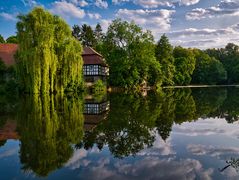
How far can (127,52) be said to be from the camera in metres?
56.6

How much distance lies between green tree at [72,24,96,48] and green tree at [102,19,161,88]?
98.1ft

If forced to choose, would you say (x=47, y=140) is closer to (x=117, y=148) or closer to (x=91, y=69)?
(x=117, y=148)

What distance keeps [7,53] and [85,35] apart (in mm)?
34898

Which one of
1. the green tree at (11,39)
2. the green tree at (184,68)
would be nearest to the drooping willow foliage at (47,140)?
the green tree at (11,39)

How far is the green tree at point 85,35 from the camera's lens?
86.9m

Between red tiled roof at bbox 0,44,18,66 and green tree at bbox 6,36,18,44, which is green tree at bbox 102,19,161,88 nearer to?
red tiled roof at bbox 0,44,18,66

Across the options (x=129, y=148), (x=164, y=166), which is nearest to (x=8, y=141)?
(x=129, y=148)

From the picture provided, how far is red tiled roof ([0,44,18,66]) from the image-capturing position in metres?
53.3

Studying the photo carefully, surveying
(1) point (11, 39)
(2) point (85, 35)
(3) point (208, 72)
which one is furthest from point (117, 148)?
(3) point (208, 72)

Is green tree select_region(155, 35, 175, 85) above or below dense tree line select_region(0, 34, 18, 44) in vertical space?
below

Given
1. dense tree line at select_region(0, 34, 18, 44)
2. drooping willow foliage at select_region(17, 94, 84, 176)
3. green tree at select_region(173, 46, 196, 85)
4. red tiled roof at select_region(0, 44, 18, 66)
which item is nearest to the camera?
drooping willow foliage at select_region(17, 94, 84, 176)

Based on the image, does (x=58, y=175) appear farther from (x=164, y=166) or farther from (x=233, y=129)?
(x=233, y=129)

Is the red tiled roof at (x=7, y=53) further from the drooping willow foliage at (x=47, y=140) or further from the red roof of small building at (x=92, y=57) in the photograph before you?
the drooping willow foliage at (x=47, y=140)

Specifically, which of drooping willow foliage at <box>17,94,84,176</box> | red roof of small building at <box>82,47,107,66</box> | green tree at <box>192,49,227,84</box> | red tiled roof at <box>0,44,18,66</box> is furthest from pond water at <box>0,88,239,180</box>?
green tree at <box>192,49,227,84</box>
